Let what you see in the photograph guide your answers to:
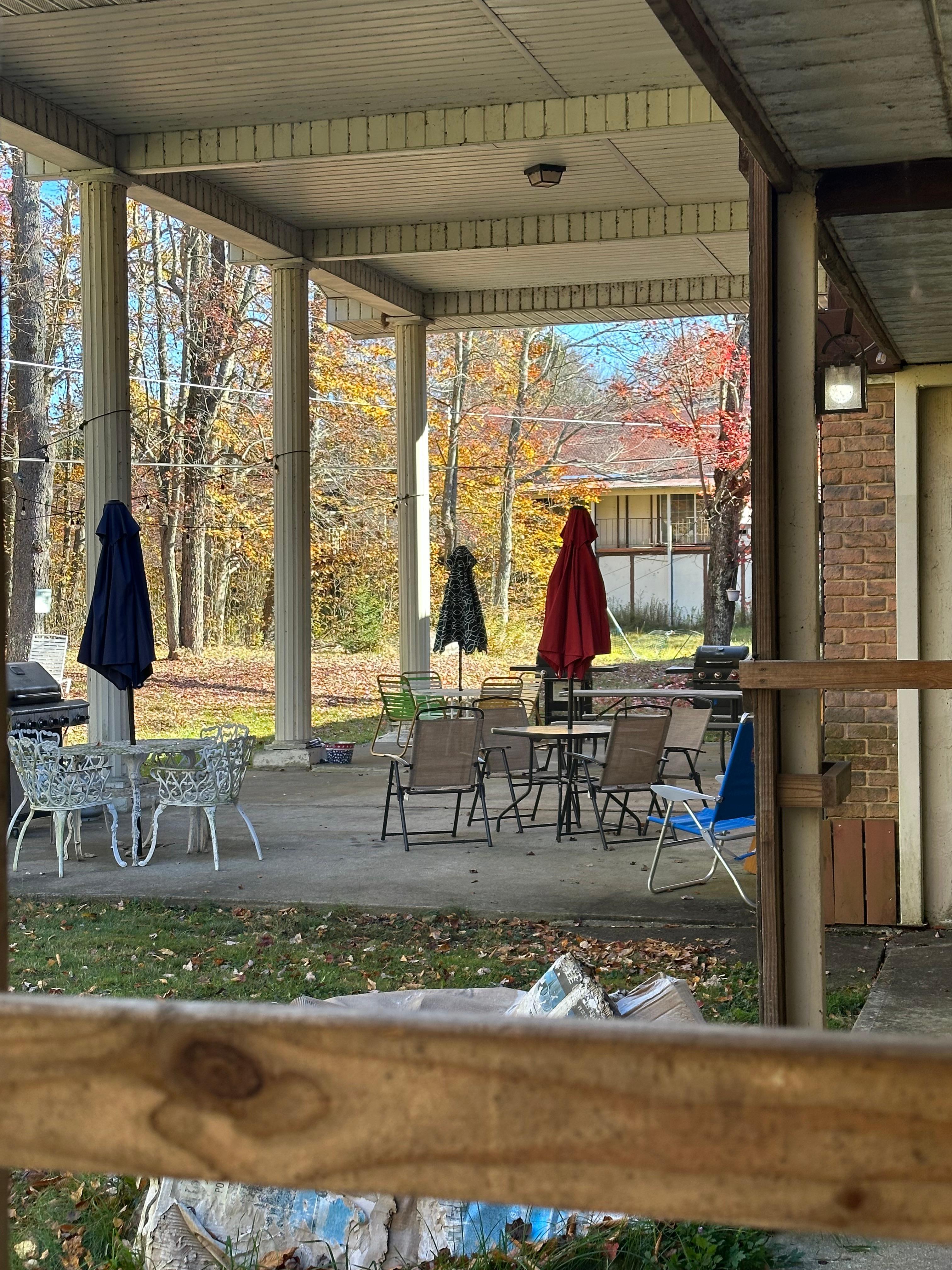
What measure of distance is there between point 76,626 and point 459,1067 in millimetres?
27471

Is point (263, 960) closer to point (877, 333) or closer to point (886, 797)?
point (886, 797)

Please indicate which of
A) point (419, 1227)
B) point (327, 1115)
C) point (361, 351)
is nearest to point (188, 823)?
point (419, 1227)

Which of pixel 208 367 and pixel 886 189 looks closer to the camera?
pixel 886 189

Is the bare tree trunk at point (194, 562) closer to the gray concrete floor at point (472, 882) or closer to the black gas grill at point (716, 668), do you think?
the black gas grill at point (716, 668)

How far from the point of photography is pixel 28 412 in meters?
20.4

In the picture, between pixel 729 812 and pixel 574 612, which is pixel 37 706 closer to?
pixel 574 612

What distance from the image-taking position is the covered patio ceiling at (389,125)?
877 cm

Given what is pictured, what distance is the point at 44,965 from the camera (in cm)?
629

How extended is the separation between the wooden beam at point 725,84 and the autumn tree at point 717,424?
54.8 feet

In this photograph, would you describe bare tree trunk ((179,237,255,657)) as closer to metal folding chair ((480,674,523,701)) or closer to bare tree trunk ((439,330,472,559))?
bare tree trunk ((439,330,472,559))

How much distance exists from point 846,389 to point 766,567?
211 centimetres

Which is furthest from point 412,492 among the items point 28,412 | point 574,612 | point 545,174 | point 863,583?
point 863,583

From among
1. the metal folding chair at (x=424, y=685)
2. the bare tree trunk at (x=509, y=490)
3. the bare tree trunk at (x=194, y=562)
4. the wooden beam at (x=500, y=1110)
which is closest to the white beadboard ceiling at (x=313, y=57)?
the metal folding chair at (x=424, y=685)

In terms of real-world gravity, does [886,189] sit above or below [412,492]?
below
